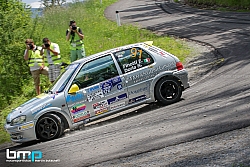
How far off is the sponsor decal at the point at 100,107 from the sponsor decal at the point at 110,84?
0.83ft

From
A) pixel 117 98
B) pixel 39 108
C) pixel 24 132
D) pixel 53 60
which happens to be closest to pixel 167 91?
pixel 117 98

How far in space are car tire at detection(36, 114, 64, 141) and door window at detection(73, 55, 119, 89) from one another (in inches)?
Answer: 37.6

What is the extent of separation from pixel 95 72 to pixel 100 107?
2.69 ft

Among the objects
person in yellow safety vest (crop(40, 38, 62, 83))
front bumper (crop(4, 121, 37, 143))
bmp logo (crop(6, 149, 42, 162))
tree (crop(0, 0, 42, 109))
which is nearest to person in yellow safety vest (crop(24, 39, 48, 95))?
person in yellow safety vest (crop(40, 38, 62, 83))

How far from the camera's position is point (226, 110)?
865cm

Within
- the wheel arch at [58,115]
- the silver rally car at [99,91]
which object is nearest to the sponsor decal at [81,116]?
the silver rally car at [99,91]

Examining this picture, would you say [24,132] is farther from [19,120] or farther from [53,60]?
[53,60]

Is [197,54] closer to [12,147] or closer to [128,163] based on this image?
[12,147]

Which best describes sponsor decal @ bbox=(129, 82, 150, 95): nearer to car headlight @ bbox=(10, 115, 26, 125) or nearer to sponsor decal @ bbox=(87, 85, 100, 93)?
sponsor decal @ bbox=(87, 85, 100, 93)

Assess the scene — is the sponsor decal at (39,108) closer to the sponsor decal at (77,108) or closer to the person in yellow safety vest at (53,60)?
the sponsor decal at (77,108)

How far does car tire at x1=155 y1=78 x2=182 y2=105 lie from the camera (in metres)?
10.6

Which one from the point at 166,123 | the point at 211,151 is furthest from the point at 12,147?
the point at 211,151

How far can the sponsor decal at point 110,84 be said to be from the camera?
1020 centimetres

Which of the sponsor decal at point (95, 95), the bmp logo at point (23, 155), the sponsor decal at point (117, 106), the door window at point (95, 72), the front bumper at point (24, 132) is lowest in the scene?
the bmp logo at point (23, 155)
